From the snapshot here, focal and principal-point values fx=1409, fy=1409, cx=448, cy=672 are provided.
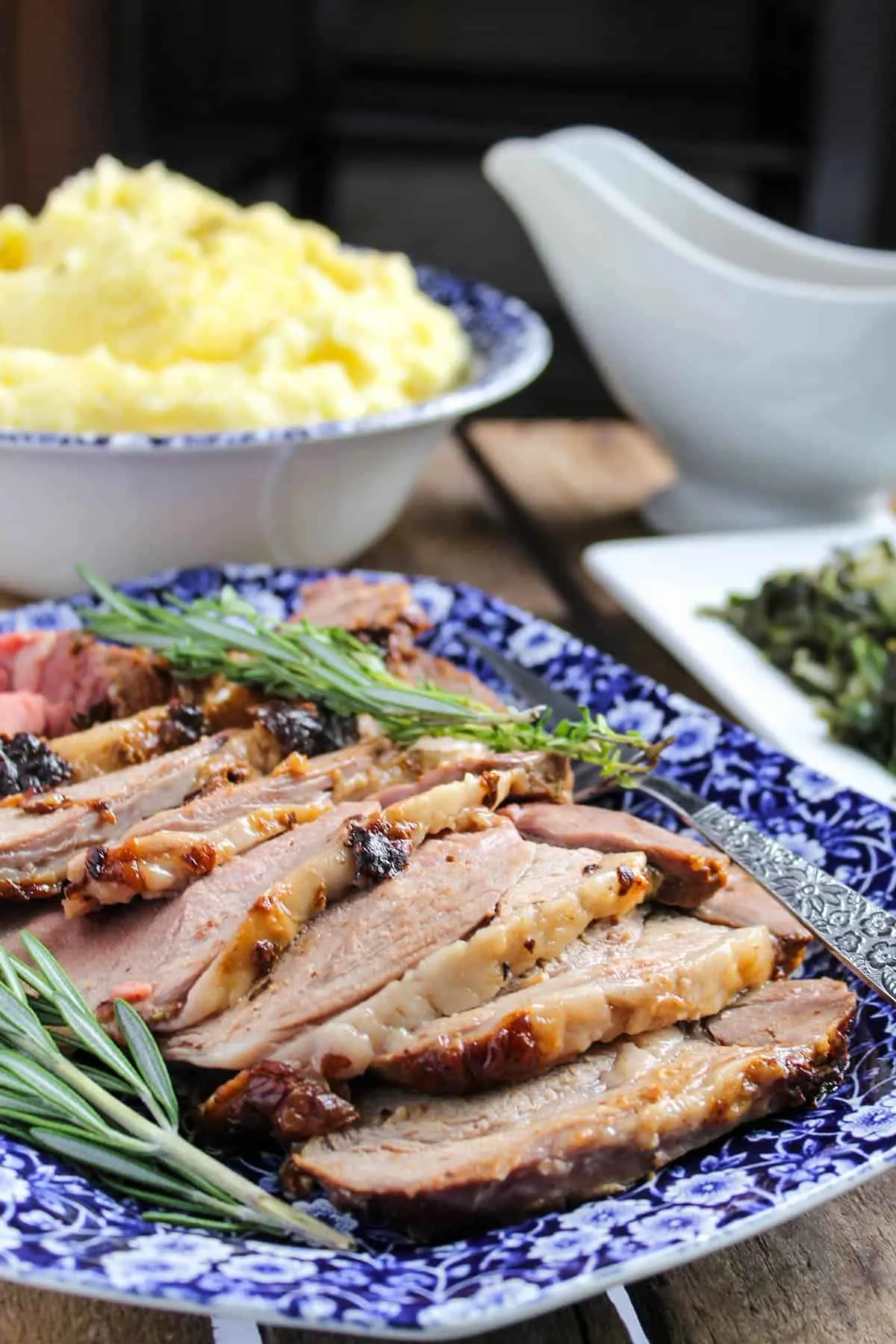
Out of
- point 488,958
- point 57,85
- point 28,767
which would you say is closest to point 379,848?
point 488,958

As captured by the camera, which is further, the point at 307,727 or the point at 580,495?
the point at 580,495

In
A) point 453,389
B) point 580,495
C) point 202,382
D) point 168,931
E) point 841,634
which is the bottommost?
point 580,495

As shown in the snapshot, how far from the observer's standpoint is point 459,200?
912cm

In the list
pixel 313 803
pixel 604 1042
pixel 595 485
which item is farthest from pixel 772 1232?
pixel 595 485

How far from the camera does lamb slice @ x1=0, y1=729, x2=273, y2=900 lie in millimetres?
2031

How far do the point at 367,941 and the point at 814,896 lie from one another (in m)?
0.64

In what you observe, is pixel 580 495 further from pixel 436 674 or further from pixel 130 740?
pixel 130 740

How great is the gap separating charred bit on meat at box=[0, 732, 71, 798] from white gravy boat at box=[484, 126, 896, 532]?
7.59ft

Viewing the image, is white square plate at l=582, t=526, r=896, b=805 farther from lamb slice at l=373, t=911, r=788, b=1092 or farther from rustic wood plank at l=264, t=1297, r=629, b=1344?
rustic wood plank at l=264, t=1297, r=629, b=1344

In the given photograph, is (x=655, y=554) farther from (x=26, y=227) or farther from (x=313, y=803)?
(x=26, y=227)

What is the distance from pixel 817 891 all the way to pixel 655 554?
1.66 m

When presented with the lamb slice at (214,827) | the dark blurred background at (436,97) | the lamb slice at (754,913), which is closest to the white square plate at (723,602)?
the lamb slice at (754,913)

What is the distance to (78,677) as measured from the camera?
2545 mm

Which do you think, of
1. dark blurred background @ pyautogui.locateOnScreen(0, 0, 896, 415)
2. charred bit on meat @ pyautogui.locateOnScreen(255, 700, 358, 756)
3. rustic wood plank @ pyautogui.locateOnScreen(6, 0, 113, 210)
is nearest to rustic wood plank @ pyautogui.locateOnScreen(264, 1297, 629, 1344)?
charred bit on meat @ pyautogui.locateOnScreen(255, 700, 358, 756)
